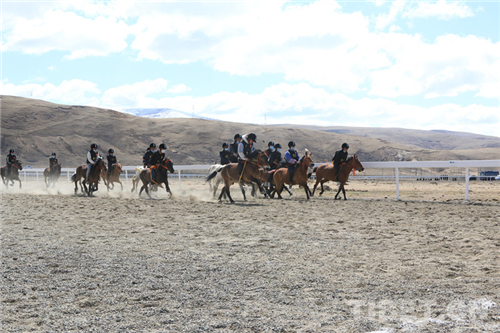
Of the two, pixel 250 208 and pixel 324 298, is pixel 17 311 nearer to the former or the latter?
pixel 324 298

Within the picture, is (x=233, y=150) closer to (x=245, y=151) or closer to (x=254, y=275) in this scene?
(x=245, y=151)

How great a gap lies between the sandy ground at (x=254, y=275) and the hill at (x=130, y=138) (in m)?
64.1

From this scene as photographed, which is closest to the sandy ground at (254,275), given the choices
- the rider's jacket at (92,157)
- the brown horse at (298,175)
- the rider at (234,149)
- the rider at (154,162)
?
the brown horse at (298,175)

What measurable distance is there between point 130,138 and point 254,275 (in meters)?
86.9

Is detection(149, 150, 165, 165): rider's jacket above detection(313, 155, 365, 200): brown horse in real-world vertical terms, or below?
above

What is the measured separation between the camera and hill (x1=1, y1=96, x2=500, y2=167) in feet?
251

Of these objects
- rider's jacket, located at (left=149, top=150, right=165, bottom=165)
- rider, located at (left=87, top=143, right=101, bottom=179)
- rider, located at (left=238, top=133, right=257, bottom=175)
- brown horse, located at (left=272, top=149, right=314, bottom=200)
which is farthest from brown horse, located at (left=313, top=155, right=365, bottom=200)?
rider, located at (left=87, top=143, right=101, bottom=179)

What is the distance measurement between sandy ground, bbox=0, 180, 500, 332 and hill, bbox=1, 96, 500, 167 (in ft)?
210

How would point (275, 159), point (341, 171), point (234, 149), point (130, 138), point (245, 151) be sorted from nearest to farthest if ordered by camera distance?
1. point (245, 151)
2. point (341, 171)
3. point (234, 149)
4. point (275, 159)
5. point (130, 138)

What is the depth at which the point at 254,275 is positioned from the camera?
5.98 m

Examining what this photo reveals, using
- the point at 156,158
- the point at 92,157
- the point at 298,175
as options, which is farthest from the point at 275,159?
the point at 92,157

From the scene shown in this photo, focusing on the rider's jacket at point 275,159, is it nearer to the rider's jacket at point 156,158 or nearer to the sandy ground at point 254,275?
the rider's jacket at point 156,158

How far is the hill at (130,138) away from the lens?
76.4 metres

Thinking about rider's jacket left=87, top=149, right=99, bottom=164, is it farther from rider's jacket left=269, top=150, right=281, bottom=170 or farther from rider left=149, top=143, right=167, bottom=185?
rider's jacket left=269, top=150, right=281, bottom=170
